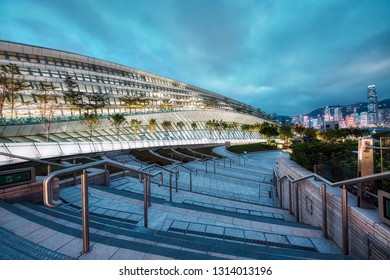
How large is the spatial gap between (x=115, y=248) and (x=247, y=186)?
36.7 feet

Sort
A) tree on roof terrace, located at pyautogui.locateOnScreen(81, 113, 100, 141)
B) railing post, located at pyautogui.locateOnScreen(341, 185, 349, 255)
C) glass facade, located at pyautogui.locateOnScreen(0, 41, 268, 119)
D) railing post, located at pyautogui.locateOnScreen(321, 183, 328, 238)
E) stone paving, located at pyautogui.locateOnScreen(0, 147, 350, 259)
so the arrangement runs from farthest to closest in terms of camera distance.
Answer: glass facade, located at pyautogui.locateOnScreen(0, 41, 268, 119) < tree on roof terrace, located at pyautogui.locateOnScreen(81, 113, 100, 141) < railing post, located at pyautogui.locateOnScreen(321, 183, 328, 238) < railing post, located at pyautogui.locateOnScreen(341, 185, 349, 255) < stone paving, located at pyautogui.locateOnScreen(0, 147, 350, 259)

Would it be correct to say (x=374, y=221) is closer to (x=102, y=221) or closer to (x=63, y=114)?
(x=102, y=221)

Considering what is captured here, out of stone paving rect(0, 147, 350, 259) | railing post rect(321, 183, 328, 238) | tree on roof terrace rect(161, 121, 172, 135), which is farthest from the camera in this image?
tree on roof terrace rect(161, 121, 172, 135)

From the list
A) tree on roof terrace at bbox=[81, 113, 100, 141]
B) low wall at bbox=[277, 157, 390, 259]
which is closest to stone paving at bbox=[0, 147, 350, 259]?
low wall at bbox=[277, 157, 390, 259]

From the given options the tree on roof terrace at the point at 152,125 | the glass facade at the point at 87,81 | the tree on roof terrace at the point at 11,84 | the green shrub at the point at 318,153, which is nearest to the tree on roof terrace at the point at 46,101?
the glass facade at the point at 87,81

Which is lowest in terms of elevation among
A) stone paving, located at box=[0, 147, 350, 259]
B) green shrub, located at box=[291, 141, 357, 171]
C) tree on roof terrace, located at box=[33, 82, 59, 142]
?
stone paving, located at box=[0, 147, 350, 259]

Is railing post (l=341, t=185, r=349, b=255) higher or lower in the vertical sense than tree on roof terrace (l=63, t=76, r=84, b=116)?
lower

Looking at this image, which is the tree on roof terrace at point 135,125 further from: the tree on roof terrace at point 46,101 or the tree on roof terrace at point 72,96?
the tree on roof terrace at point 46,101

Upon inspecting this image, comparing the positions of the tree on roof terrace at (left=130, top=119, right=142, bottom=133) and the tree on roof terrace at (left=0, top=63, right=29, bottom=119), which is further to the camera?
the tree on roof terrace at (left=130, top=119, right=142, bottom=133)

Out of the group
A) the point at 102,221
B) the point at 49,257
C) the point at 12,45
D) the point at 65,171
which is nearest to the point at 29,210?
the point at 102,221

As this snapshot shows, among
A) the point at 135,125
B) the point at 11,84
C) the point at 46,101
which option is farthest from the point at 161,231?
the point at 135,125

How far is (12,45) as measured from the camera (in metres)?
35.6

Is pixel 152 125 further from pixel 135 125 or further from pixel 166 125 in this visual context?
pixel 135 125

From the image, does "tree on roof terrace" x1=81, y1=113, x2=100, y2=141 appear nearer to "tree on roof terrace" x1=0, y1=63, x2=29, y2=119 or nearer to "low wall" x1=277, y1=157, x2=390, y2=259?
"tree on roof terrace" x1=0, y1=63, x2=29, y2=119
